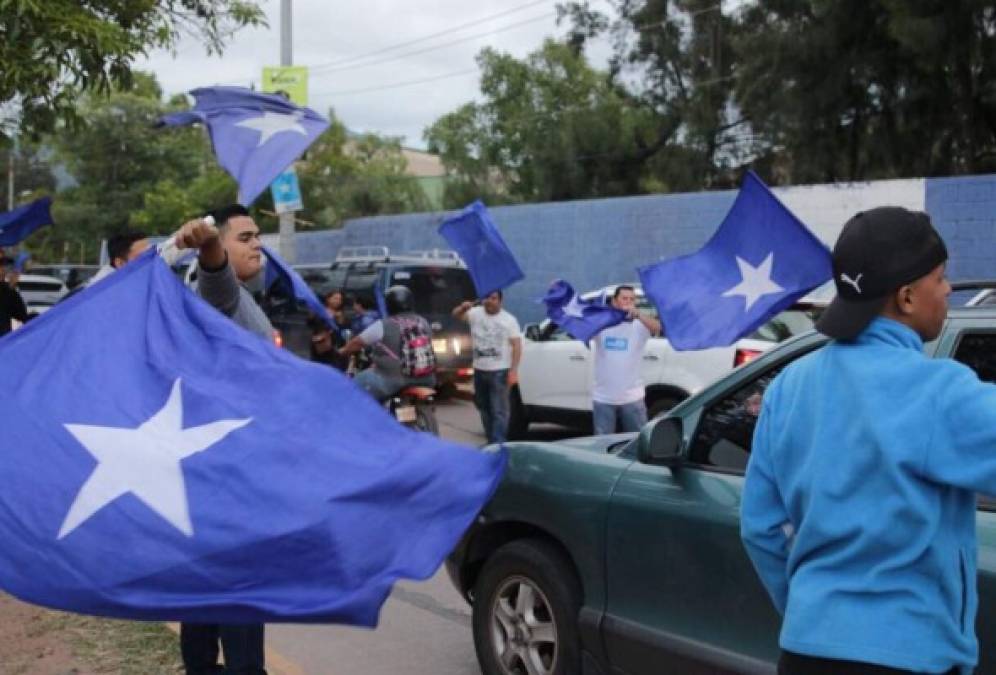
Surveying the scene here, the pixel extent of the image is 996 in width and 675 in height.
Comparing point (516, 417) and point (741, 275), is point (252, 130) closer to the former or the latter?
point (741, 275)

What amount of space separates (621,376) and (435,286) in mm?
7470

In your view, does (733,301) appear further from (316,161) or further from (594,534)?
(316,161)

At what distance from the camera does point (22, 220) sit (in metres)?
9.74

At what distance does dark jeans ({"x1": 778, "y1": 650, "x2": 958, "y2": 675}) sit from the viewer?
2.32 m

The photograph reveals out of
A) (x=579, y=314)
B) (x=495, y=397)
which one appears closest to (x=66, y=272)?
(x=495, y=397)

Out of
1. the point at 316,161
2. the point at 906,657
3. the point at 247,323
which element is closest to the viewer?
the point at 906,657

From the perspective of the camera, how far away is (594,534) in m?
4.38

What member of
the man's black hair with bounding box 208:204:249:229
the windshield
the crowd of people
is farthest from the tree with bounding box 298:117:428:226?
the crowd of people

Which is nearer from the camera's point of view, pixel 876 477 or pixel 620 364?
pixel 876 477

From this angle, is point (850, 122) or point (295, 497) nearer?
point (295, 497)

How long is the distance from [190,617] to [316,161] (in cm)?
4882

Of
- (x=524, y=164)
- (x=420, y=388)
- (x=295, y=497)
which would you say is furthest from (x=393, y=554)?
(x=524, y=164)

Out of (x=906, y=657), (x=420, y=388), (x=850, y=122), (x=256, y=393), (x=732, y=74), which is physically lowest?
(x=420, y=388)

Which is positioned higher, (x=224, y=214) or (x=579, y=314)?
(x=224, y=214)
